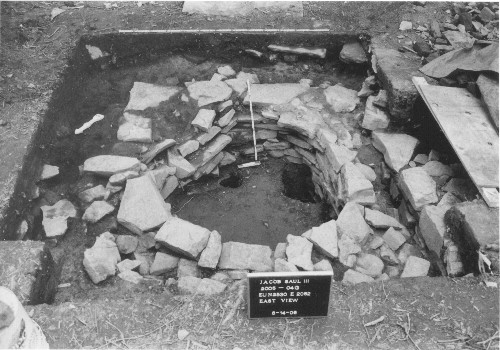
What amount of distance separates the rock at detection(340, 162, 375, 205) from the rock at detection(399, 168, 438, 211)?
12.4 inches

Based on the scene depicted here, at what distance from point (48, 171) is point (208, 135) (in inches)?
65.1

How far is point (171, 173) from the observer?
4820 millimetres

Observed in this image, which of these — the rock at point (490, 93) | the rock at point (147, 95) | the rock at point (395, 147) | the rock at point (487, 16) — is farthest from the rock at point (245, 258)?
the rock at point (487, 16)

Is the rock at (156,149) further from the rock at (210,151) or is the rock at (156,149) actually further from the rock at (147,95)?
the rock at (147,95)

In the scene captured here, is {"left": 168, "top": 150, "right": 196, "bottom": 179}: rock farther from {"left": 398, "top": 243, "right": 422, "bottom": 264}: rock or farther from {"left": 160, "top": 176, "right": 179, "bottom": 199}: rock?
{"left": 398, "top": 243, "right": 422, "bottom": 264}: rock

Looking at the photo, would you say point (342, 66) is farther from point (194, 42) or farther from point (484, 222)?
point (484, 222)

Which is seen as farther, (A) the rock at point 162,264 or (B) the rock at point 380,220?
(B) the rock at point 380,220

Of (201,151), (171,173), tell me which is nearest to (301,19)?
(201,151)

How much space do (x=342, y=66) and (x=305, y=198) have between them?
1715 mm

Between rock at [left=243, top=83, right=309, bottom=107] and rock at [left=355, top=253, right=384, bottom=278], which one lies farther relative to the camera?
rock at [left=243, top=83, right=309, bottom=107]

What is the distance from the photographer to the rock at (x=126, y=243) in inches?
160

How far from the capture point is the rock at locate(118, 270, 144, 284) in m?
3.77

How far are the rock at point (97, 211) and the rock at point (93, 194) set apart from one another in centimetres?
11

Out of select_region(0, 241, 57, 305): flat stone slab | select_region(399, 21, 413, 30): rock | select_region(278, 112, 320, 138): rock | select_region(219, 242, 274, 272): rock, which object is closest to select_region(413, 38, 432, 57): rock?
select_region(399, 21, 413, 30): rock
